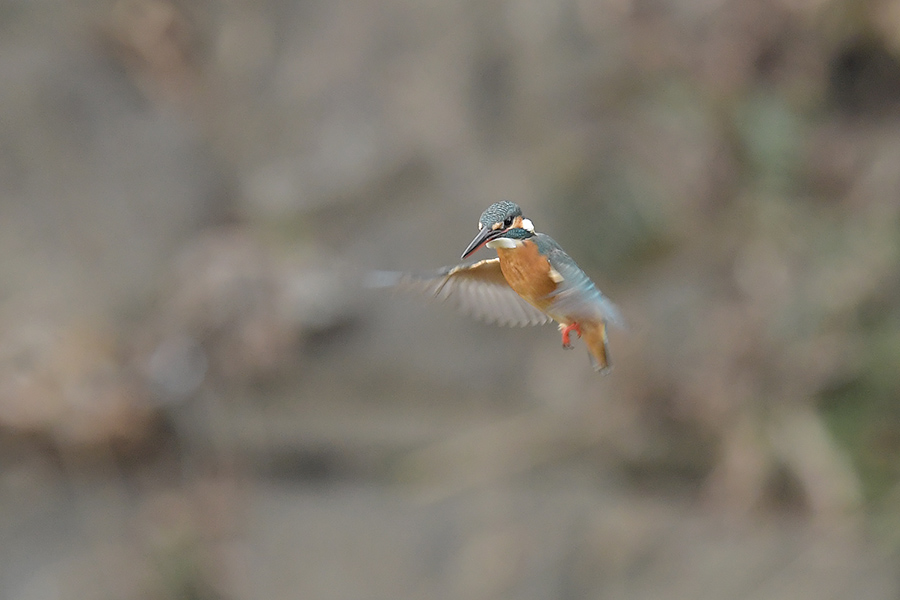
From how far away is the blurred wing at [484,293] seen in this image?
0.62 m

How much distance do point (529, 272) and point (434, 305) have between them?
6.67ft

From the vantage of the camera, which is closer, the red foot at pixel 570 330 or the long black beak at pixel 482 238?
the long black beak at pixel 482 238

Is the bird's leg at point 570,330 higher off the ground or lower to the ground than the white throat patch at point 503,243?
lower

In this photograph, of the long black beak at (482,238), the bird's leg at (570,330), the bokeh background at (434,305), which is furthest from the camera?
the bokeh background at (434,305)

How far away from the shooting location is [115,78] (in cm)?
259

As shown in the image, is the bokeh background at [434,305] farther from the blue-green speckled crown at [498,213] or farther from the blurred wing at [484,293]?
the blue-green speckled crown at [498,213]

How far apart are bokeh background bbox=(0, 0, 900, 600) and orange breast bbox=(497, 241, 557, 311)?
174 centimetres

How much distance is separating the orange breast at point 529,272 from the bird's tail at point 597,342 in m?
0.06

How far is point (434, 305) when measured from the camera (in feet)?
8.28

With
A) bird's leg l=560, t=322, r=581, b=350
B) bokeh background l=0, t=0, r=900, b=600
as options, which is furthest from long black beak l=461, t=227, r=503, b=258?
bokeh background l=0, t=0, r=900, b=600

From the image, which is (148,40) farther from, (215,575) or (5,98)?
(215,575)

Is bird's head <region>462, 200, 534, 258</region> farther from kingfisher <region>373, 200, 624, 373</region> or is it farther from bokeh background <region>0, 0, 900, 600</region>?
bokeh background <region>0, 0, 900, 600</region>

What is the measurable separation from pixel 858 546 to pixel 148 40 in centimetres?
226

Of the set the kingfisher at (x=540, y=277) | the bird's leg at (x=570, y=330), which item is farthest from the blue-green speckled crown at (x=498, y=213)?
the bird's leg at (x=570, y=330)
